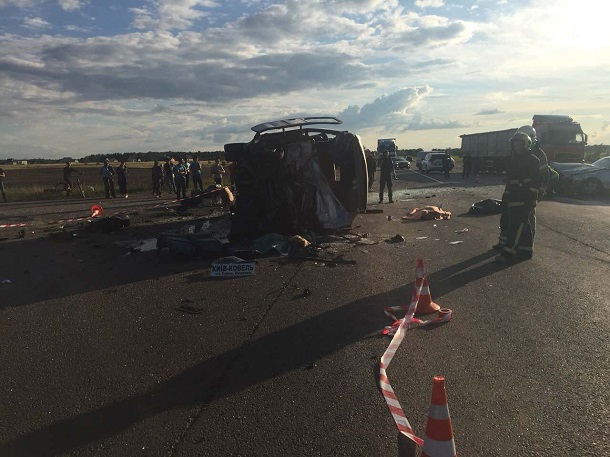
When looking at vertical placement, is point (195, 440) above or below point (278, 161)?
below

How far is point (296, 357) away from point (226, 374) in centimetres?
67

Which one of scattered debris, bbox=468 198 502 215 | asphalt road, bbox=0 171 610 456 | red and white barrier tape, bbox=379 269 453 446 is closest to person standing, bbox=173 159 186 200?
scattered debris, bbox=468 198 502 215

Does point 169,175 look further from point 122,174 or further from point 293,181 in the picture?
point 293,181

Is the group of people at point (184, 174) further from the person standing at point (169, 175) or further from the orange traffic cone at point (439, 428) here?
the orange traffic cone at point (439, 428)

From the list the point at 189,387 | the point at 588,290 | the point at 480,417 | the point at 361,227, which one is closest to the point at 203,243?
the point at 361,227

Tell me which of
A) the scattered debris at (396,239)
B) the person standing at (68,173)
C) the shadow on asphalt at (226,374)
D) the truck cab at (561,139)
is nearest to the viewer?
the shadow on asphalt at (226,374)

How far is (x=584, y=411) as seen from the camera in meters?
3.53

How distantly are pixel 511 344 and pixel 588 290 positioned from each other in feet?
7.97

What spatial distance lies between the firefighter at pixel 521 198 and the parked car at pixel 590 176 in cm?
1256

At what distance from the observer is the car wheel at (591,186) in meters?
19.2

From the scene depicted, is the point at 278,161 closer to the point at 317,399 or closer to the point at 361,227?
the point at 361,227

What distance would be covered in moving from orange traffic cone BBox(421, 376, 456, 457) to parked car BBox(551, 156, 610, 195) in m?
19.5

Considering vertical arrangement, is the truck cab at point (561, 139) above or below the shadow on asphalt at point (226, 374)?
above

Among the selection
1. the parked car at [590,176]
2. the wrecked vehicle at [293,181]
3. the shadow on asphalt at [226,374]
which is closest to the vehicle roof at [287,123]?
the wrecked vehicle at [293,181]
